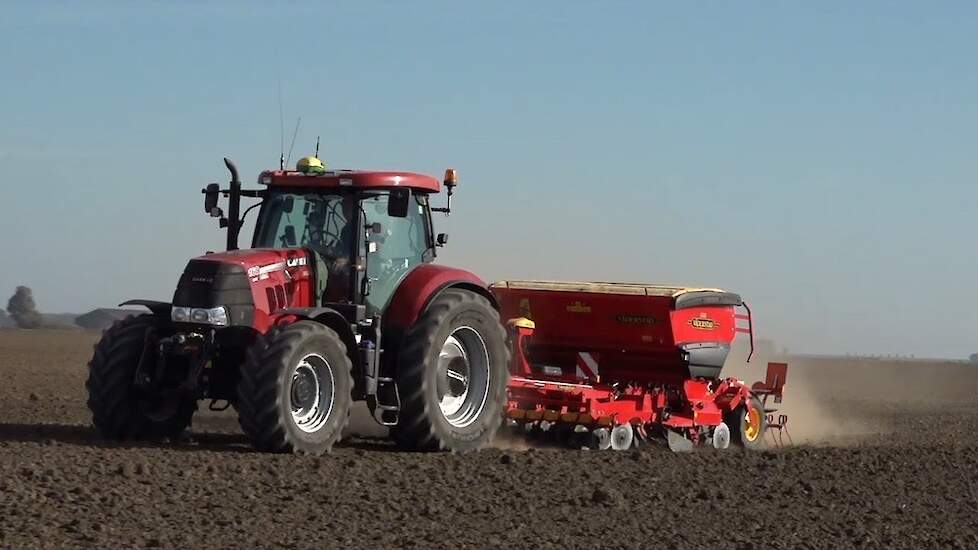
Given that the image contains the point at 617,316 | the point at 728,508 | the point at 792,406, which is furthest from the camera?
the point at 792,406

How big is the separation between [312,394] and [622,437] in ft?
13.3

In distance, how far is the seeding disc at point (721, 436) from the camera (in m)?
16.2

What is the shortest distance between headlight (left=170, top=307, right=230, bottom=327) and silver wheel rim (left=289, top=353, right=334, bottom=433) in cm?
77

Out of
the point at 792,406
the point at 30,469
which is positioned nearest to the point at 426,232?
the point at 30,469

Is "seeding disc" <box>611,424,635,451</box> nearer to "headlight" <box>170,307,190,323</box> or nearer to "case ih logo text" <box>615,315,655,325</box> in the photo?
"case ih logo text" <box>615,315,655,325</box>

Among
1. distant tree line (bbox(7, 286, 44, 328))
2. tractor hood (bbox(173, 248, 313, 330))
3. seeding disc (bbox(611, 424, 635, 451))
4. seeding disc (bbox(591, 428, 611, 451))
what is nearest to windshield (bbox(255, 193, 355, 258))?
tractor hood (bbox(173, 248, 313, 330))

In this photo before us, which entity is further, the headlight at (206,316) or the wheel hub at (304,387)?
the headlight at (206,316)

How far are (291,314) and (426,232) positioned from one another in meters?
1.92

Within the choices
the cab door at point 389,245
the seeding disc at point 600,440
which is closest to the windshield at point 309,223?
the cab door at point 389,245

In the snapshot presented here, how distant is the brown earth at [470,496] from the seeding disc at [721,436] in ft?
6.34

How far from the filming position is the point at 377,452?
12.6 m

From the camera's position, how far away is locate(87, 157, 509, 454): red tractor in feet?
39.3

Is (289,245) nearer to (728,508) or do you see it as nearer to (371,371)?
(371,371)

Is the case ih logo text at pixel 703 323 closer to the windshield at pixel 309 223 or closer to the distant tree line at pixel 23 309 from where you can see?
the windshield at pixel 309 223
